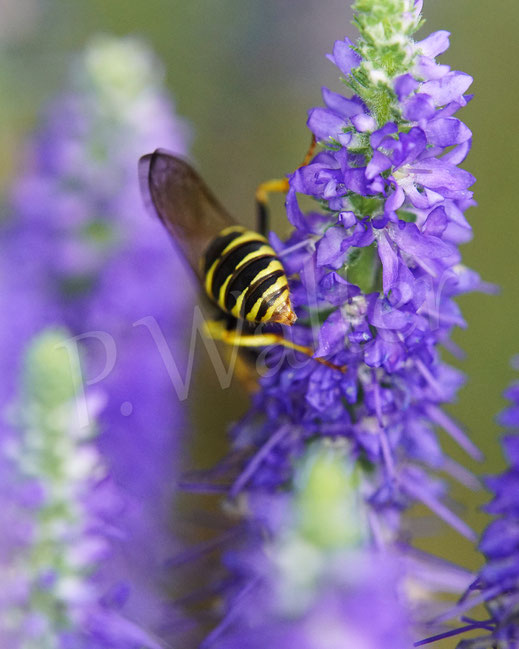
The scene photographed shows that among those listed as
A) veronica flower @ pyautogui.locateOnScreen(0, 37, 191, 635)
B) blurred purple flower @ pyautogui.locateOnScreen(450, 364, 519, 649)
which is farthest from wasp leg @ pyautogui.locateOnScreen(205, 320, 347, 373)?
veronica flower @ pyautogui.locateOnScreen(0, 37, 191, 635)

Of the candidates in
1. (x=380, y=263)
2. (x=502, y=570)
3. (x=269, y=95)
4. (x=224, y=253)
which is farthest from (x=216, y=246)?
(x=269, y=95)

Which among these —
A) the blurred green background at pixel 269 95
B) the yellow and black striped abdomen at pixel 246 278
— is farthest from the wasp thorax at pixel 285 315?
the blurred green background at pixel 269 95

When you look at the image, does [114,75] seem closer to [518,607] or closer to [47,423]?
[47,423]

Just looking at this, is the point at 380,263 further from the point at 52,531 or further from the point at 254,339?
the point at 52,531

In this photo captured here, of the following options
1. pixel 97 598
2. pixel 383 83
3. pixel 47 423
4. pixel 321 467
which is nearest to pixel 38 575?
pixel 97 598

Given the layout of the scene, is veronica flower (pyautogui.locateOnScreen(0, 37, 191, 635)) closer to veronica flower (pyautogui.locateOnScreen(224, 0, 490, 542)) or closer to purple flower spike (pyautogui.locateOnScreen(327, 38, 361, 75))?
veronica flower (pyautogui.locateOnScreen(224, 0, 490, 542))

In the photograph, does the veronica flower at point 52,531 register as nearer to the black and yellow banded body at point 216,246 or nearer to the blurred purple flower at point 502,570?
the black and yellow banded body at point 216,246
